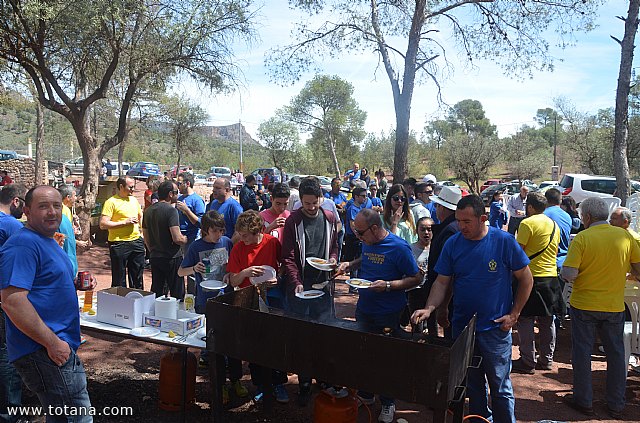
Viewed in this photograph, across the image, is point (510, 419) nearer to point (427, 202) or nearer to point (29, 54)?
point (427, 202)

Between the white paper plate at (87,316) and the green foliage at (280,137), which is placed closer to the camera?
the white paper plate at (87,316)

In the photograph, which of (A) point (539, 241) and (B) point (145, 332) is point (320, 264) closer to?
(B) point (145, 332)

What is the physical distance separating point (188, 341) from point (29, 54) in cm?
956

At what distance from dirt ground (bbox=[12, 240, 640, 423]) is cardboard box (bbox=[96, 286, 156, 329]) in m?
0.80

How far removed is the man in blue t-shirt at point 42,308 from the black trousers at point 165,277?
9.97 ft

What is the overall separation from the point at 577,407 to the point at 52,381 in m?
4.34

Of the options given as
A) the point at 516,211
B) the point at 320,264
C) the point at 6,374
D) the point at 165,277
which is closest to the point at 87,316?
the point at 6,374

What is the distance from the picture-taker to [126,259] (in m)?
6.58

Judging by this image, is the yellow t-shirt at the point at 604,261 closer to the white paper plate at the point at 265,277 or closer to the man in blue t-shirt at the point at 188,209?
the white paper plate at the point at 265,277

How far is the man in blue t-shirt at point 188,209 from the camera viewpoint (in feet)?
22.5

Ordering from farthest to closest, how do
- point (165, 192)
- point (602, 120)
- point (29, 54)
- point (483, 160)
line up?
1. point (602, 120)
2. point (483, 160)
3. point (29, 54)
4. point (165, 192)

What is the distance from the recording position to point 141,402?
4305 millimetres

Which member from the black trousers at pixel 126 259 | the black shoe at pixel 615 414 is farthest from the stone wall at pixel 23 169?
the black shoe at pixel 615 414

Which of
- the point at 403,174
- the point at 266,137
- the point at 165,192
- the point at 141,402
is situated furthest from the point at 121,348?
the point at 266,137
